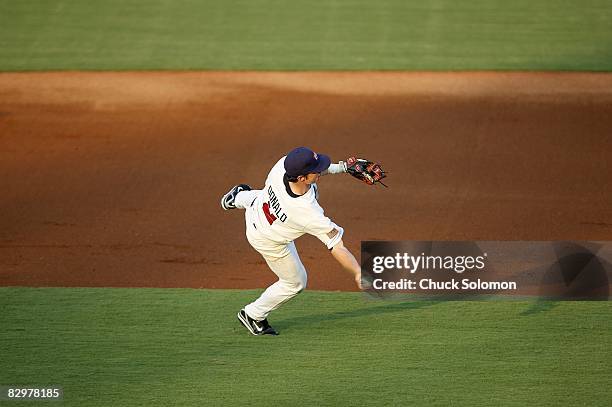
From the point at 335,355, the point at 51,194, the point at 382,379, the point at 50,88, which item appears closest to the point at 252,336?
the point at 335,355

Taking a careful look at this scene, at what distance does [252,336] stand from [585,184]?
559 centimetres

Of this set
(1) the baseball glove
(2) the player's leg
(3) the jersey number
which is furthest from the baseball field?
(1) the baseball glove

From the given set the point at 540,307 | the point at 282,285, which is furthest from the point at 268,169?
the point at 540,307

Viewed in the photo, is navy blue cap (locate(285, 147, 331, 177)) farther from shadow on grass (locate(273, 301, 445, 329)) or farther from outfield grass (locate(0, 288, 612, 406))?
shadow on grass (locate(273, 301, 445, 329))

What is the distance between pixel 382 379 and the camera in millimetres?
7977

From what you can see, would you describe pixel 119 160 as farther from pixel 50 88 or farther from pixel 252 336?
pixel 252 336

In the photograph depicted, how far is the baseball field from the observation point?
26.9 feet

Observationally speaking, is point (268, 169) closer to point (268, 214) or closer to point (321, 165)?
point (268, 214)

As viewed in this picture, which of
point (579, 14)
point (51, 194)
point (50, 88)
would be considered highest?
point (579, 14)

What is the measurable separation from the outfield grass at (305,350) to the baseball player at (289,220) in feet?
1.36

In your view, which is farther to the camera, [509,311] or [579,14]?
[579,14]

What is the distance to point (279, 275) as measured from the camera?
28.4 ft

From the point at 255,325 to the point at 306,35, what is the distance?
32.1 feet

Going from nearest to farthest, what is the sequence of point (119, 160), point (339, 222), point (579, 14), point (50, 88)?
point (339, 222), point (119, 160), point (50, 88), point (579, 14)
